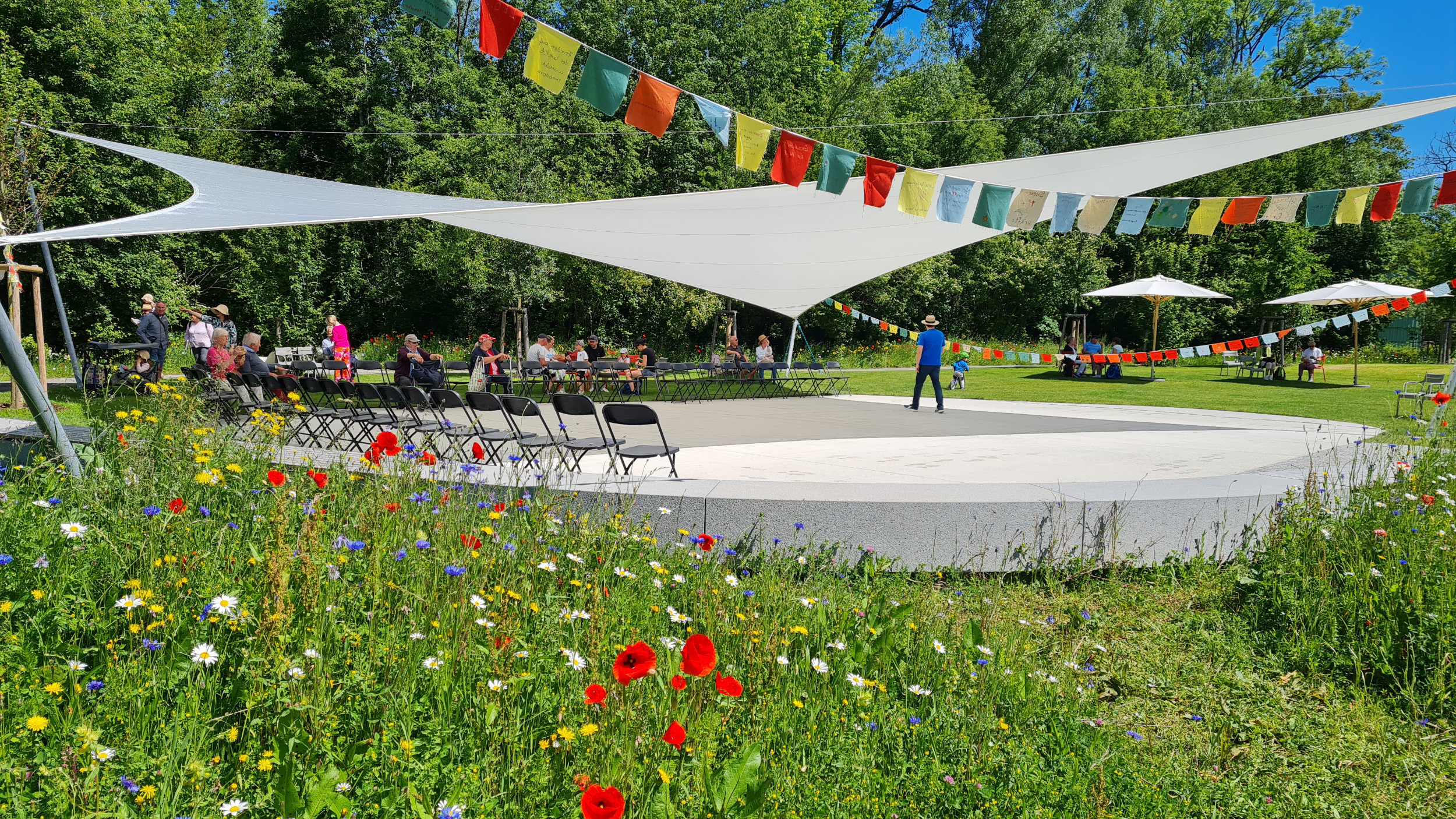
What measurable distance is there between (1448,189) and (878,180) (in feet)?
16.6

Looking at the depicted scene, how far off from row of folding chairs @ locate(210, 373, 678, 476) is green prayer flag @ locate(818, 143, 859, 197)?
8.85 feet

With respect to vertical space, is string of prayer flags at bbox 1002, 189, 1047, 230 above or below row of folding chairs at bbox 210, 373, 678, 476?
above

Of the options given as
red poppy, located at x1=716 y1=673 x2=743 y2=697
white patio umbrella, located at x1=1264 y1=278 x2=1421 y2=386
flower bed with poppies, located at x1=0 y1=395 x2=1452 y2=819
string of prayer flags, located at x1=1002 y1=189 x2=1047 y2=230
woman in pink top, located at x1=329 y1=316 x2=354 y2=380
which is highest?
string of prayer flags, located at x1=1002 y1=189 x2=1047 y2=230

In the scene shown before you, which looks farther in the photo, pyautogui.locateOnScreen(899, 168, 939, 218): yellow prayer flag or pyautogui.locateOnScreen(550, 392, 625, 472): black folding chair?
pyautogui.locateOnScreen(899, 168, 939, 218): yellow prayer flag

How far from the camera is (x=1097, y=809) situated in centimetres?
179

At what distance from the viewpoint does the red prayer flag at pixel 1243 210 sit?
8.70 m

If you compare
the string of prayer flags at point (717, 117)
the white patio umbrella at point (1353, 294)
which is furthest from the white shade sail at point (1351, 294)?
the string of prayer flags at point (717, 117)

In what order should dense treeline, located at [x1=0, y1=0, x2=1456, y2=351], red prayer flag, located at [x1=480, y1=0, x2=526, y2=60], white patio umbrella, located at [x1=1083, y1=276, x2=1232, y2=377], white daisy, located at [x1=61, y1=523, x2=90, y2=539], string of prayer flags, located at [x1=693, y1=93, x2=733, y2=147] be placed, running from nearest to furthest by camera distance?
white daisy, located at [x1=61, y1=523, x2=90, y2=539] < red prayer flag, located at [x1=480, y1=0, x2=526, y2=60] < string of prayer flags, located at [x1=693, y1=93, x2=733, y2=147] < white patio umbrella, located at [x1=1083, y1=276, x2=1232, y2=377] < dense treeline, located at [x1=0, y1=0, x2=1456, y2=351]

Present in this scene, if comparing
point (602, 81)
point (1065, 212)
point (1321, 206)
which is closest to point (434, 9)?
point (602, 81)

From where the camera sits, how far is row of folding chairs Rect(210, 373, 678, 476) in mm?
5121

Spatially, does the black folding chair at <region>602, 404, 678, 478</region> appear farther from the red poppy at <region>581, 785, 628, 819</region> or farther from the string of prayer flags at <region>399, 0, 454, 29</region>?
the red poppy at <region>581, 785, 628, 819</region>

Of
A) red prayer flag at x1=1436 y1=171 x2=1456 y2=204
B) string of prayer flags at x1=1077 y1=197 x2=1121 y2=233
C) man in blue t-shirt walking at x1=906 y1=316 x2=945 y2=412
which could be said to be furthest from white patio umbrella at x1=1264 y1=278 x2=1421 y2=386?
string of prayer flags at x1=1077 y1=197 x2=1121 y2=233

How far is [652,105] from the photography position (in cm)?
634

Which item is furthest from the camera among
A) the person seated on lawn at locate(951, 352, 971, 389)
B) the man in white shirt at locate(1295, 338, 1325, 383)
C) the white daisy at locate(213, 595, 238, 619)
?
the man in white shirt at locate(1295, 338, 1325, 383)
